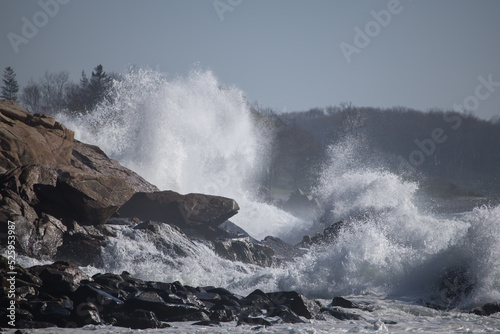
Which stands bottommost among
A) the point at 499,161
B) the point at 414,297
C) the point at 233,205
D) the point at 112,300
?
the point at 112,300

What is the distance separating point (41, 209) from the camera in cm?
1457

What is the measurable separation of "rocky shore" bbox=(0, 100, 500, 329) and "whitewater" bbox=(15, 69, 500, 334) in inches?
19.7

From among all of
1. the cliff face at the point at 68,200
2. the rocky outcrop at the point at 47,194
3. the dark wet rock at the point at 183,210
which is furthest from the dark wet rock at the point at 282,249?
the rocky outcrop at the point at 47,194

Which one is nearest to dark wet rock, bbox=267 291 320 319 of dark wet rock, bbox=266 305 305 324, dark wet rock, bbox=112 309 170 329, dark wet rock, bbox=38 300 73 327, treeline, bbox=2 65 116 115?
dark wet rock, bbox=266 305 305 324

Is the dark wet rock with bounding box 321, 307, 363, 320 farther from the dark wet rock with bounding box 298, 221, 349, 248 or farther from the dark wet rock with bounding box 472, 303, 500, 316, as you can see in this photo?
the dark wet rock with bounding box 298, 221, 349, 248

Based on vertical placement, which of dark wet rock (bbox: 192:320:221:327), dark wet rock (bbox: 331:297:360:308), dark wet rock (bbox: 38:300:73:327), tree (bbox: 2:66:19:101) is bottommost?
dark wet rock (bbox: 38:300:73:327)

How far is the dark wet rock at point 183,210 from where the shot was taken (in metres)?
18.3

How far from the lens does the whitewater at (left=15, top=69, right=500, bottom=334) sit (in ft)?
38.2

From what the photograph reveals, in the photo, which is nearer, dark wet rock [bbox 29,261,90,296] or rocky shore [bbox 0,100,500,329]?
rocky shore [bbox 0,100,500,329]

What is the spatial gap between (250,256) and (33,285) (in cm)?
955

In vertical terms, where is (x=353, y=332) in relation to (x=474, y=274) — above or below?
below

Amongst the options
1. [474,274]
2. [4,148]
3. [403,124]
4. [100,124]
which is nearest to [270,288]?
[474,274]

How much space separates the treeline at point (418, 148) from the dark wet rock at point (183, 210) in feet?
135

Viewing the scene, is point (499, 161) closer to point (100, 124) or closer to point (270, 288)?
point (100, 124)
